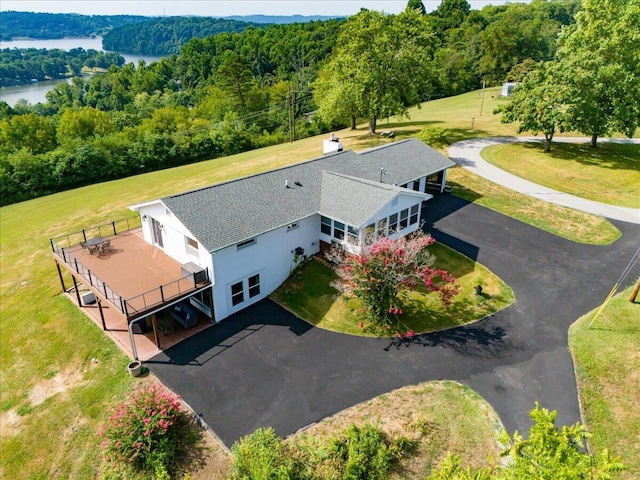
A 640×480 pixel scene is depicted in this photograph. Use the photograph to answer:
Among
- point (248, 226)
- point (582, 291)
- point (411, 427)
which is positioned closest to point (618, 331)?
point (582, 291)

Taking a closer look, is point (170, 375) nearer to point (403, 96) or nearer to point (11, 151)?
point (403, 96)

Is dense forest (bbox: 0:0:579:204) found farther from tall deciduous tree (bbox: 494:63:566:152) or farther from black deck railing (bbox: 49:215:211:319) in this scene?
black deck railing (bbox: 49:215:211:319)

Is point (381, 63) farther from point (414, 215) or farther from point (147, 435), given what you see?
point (147, 435)

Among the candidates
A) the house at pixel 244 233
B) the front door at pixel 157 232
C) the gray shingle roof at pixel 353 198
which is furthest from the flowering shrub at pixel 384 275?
the front door at pixel 157 232

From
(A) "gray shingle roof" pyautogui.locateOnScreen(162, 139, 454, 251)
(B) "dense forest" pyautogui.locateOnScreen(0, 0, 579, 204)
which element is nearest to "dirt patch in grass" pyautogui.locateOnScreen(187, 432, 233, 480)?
(A) "gray shingle roof" pyautogui.locateOnScreen(162, 139, 454, 251)

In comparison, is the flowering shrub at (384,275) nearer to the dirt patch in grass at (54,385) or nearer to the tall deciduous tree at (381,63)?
the dirt patch in grass at (54,385)

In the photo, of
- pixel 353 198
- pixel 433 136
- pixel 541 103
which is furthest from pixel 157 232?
pixel 541 103
